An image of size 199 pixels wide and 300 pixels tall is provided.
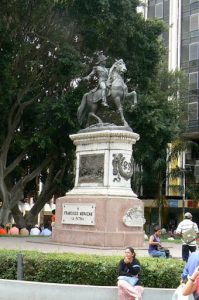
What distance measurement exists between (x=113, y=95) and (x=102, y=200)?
11.7ft

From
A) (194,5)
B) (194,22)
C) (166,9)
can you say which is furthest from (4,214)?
(166,9)

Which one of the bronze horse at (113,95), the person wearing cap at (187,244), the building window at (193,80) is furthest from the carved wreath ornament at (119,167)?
the building window at (193,80)

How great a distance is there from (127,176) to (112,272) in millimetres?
7666

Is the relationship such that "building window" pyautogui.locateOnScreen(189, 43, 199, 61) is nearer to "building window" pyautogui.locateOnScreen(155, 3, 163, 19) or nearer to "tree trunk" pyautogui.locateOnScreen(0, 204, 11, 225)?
"building window" pyautogui.locateOnScreen(155, 3, 163, 19)

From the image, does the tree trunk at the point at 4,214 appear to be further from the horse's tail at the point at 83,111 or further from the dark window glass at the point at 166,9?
the dark window glass at the point at 166,9

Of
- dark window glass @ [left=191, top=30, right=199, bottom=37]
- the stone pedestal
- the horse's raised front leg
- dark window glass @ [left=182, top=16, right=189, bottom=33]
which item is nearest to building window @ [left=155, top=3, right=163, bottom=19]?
dark window glass @ [left=182, top=16, right=189, bottom=33]

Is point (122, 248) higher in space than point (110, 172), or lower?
lower

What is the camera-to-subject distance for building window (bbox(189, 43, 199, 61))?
161 ft

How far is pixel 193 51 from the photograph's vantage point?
162 feet

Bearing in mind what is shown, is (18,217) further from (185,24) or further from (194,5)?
(194,5)

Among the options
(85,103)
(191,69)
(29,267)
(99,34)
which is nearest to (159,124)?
(99,34)

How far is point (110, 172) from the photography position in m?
17.1

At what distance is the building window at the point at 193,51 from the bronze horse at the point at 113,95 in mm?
31834

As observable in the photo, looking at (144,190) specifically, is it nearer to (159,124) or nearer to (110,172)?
(159,124)
